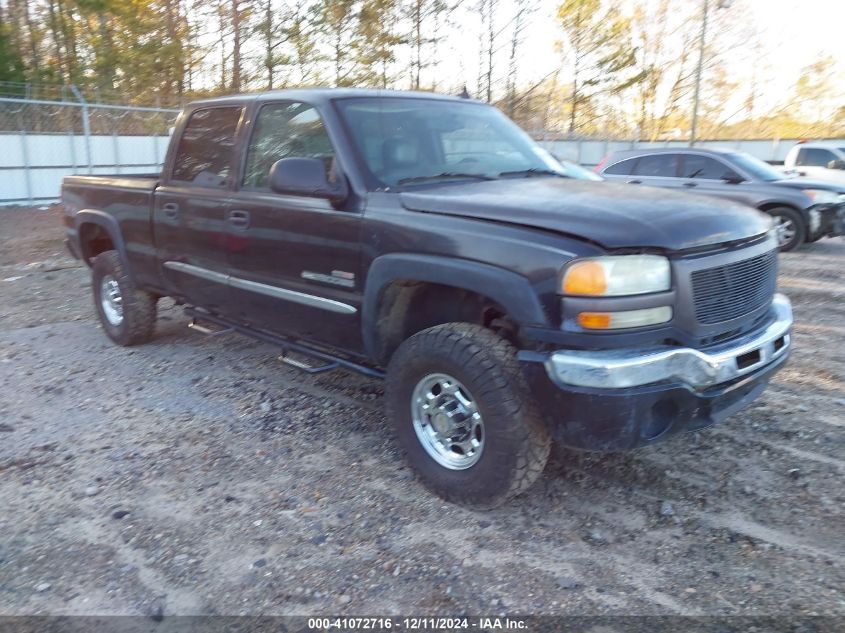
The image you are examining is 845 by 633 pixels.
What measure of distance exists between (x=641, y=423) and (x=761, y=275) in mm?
1166

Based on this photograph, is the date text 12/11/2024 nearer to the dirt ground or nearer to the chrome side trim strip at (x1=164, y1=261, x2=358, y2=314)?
the dirt ground

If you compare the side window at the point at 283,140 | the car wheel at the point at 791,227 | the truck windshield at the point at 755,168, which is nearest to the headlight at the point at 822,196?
the car wheel at the point at 791,227

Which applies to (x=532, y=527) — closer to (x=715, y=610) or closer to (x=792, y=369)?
(x=715, y=610)

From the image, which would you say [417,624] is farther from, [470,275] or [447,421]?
[470,275]

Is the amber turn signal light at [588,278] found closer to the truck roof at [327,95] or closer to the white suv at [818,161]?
the truck roof at [327,95]

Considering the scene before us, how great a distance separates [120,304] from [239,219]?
226cm

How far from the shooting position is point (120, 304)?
6.07 m

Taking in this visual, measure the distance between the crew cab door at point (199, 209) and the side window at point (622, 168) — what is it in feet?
28.0

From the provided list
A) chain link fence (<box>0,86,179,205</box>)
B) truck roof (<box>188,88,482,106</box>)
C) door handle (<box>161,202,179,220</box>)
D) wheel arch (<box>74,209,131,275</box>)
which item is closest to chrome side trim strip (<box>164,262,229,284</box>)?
door handle (<box>161,202,179,220</box>)

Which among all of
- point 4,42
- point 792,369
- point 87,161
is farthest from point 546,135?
point 792,369

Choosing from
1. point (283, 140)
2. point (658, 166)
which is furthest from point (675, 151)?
point (283, 140)

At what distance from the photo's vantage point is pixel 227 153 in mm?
4668

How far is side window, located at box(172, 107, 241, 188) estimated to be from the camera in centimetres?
468

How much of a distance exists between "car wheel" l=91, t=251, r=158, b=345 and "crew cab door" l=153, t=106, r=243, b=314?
0.71m
